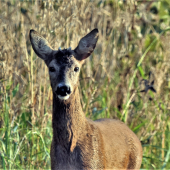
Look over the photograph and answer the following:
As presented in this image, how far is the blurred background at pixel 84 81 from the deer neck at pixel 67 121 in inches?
36.7

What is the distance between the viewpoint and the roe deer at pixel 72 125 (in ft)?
11.7

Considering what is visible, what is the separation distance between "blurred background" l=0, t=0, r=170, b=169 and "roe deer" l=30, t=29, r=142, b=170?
0.95 meters

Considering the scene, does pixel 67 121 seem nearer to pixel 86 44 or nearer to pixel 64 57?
pixel 64 57

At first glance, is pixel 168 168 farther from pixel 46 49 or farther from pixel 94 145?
pixel 46 49

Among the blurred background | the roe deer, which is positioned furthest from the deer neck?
the blurred background

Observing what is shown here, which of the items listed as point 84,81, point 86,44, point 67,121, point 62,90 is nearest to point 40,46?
point 86,44

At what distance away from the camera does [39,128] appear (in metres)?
5.15

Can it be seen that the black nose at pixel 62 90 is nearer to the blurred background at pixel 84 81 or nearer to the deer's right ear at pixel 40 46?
the deer's right ear at pixel 40 46

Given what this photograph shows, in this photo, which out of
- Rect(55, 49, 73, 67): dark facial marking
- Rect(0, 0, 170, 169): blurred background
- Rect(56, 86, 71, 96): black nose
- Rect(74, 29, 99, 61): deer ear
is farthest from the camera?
Rect(0, 0, 170, 169): blurred background

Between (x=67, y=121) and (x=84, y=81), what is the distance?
7.71 ft

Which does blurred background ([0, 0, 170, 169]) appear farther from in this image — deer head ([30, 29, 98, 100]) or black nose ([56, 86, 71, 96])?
black nose ([56, 86, 71, 96])

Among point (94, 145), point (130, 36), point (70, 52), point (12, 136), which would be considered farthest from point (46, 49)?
point (130, 36)

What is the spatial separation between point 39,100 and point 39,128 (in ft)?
1.27

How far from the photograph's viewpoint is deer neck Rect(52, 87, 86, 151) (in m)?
3.65
